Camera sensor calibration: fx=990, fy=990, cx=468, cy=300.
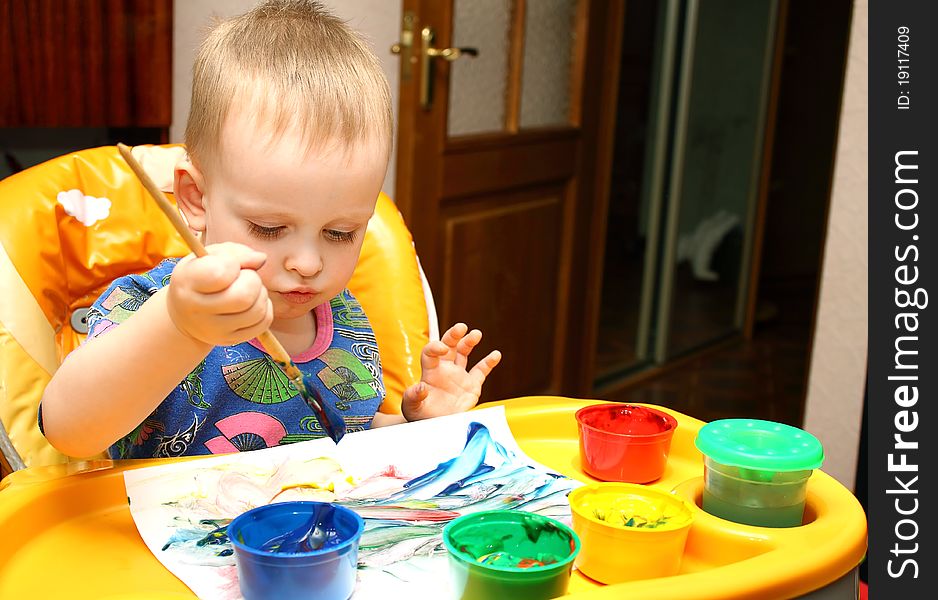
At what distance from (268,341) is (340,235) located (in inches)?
9.2

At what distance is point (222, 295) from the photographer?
0.72 meters

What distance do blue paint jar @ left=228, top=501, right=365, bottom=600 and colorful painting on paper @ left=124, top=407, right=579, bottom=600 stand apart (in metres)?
0.03

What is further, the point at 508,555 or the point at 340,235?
the point at 340,235

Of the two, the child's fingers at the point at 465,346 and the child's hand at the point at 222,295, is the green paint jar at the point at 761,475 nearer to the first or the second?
the child's fingers at the point at 465,346

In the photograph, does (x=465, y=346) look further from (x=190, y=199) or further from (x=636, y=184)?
(x=636, y=184)

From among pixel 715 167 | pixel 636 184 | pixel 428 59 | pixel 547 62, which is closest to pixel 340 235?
pixel 428 59

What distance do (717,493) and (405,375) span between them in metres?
0.51

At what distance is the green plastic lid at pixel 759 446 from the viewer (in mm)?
870

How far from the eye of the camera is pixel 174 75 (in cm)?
181

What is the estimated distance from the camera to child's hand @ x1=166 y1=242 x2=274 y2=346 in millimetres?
721

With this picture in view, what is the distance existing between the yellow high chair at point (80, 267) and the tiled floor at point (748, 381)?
6.34 ft

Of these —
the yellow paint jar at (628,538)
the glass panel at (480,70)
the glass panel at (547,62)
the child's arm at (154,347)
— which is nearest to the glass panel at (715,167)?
the glass panel at (547,62)

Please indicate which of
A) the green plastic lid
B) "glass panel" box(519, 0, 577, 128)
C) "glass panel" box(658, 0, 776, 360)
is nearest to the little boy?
the green plastic lid

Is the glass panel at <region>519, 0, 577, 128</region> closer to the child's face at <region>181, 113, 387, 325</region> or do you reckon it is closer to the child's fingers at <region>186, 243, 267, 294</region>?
the child's face at <region>181, 113, 387, 325</region>
